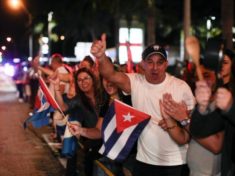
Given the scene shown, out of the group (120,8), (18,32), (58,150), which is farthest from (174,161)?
(18,32)

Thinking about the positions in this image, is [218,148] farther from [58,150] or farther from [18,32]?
[18,32]

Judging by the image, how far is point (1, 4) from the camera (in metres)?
59.8

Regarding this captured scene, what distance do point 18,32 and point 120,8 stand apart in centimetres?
2871

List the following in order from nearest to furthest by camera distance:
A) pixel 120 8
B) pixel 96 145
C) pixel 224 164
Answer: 1. pixel 224 164
2. pixel 96 145
3. pixel 120 8

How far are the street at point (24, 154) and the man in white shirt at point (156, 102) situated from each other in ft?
12.5

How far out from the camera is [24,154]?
9406 mm

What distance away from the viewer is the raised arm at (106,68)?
3869 mm

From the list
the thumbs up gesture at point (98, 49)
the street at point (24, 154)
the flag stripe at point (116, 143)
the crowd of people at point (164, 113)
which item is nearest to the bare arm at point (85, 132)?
the crowd of people at point (164, 113)

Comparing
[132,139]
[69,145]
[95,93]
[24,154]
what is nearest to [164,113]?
[132,139]

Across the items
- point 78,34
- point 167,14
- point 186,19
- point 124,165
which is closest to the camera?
point 124,165

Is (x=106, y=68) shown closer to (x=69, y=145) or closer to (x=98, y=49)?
(x=98, y=49)

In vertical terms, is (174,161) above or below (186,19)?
below

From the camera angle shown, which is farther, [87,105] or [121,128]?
[87,105]

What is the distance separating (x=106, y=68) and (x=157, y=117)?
1.90ft
